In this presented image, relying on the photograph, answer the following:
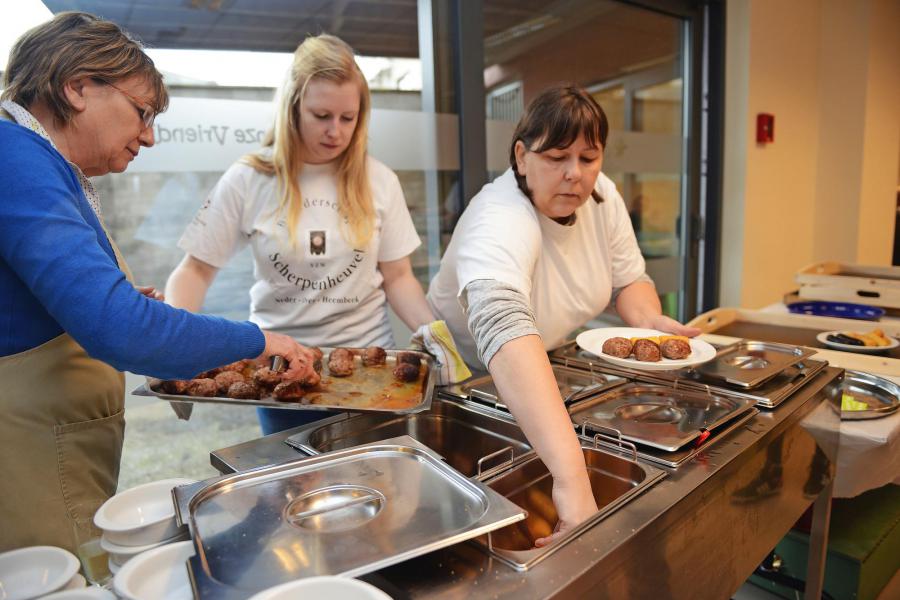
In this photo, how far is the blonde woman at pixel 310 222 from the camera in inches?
65.7

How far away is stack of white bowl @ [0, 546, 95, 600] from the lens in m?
0.71

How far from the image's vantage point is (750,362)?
1.58m

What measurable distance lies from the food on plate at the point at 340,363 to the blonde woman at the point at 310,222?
160 millimetres

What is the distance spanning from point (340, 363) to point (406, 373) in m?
0.18

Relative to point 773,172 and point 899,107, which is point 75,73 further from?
point 899,107

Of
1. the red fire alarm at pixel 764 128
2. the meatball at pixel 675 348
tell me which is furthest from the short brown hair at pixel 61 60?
the red fire alarm at pixel 764 128

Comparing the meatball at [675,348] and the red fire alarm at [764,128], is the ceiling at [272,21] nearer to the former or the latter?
the meatball at [675,348]

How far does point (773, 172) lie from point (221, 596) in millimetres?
4392

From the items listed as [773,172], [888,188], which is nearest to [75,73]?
[773,172]

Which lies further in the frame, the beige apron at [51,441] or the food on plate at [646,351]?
the food on plate at [646,351]

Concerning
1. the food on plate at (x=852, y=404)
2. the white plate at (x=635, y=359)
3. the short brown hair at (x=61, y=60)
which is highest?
the short brown hair at (x=61, y=60)

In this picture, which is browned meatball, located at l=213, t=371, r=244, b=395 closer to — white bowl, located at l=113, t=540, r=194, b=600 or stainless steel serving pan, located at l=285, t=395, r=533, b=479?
stainless steel serving pan, located at l=285, t=395, r=533, b=479

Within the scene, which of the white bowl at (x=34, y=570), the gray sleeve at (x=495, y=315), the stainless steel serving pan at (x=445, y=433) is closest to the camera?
the white bowl at (x=34, y=570)

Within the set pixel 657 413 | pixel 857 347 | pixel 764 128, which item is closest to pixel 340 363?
pixel 657 413
